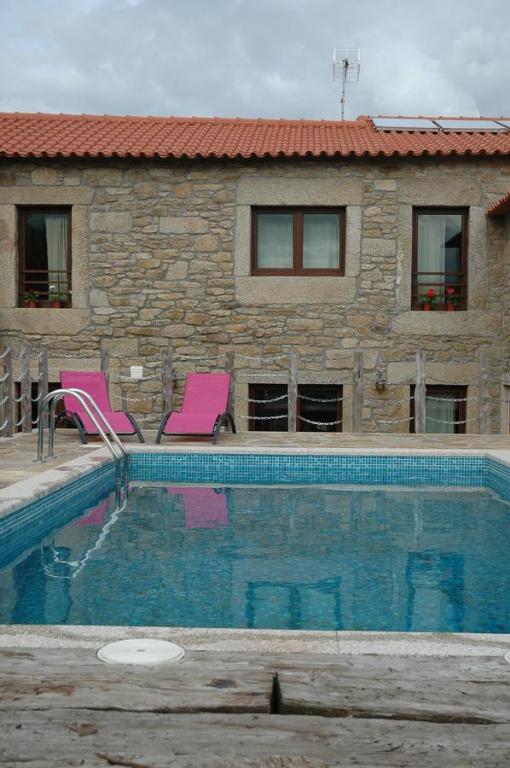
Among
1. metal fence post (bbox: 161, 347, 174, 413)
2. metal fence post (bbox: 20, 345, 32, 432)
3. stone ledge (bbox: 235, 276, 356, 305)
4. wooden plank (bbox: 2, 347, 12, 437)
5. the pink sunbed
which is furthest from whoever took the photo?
stone ledge (bbox: 235, 276, 356, 305)

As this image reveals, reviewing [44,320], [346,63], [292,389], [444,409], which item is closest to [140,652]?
[292,389]

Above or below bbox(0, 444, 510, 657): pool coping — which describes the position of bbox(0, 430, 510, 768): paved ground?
above

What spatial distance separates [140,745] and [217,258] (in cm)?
1067

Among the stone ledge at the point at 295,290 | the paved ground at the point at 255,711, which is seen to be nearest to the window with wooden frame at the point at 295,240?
the stone ledge at the point at 295,290

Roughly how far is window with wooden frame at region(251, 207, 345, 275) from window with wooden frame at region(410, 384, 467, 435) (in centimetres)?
243

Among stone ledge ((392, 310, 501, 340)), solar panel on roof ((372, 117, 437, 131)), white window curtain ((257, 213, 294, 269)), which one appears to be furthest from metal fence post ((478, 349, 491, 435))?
solar panel on roof ((372, 117, 437, 131))

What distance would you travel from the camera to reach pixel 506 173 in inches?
466

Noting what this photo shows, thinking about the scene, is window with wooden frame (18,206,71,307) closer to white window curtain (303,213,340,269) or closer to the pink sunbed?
white window curtain (303,213,340,269)

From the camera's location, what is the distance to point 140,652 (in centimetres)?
256

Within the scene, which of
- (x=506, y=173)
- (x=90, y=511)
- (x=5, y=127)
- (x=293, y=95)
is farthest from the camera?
(x=293, y=95)

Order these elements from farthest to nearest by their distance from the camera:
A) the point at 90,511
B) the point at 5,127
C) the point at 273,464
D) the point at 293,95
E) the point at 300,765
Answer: the point at 293,95, the point at 5,127, the point at 273,464, the point at 90,511, the point at 300,765

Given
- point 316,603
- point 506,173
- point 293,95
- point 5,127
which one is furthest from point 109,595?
point 293,95

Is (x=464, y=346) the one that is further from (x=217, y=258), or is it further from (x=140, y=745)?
(x=140, y=745)

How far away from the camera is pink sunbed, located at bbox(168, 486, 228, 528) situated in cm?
665
